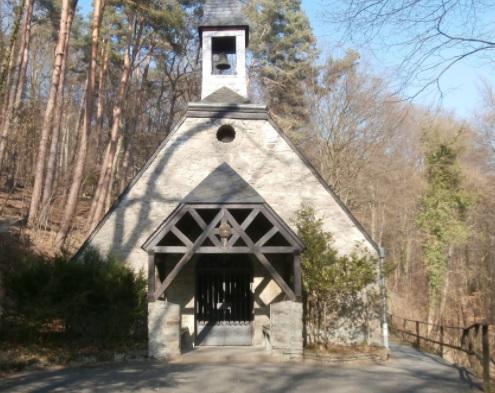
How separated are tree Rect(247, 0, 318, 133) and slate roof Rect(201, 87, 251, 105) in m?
14.4

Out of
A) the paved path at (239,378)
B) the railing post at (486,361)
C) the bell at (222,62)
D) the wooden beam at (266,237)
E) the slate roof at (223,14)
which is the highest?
the slate roof at (223,14)

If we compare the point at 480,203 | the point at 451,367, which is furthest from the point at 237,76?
the point at 480,203

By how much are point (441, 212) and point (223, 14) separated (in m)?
14.0

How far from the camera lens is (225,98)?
14211 millimetres

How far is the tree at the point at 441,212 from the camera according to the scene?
23.2 meters

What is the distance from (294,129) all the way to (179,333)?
19.9 m

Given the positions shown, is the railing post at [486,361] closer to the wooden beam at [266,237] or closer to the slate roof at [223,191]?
the wooden beam at [266,237]

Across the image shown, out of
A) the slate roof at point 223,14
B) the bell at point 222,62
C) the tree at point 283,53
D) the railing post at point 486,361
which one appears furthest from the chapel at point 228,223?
the tree at point 283,53

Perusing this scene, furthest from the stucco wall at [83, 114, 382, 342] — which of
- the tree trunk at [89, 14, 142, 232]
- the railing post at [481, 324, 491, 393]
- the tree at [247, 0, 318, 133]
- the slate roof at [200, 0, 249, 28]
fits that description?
the tree at [247, 0, 318, 133]

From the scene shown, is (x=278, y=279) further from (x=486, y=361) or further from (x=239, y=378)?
(x=486, y=361)

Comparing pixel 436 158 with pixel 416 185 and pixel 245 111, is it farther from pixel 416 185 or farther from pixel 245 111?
pixel 245 111

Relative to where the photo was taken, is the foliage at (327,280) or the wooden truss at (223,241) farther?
the foliage at (327,280)

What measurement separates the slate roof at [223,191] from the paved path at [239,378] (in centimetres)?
333

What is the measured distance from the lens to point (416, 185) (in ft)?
91.5
